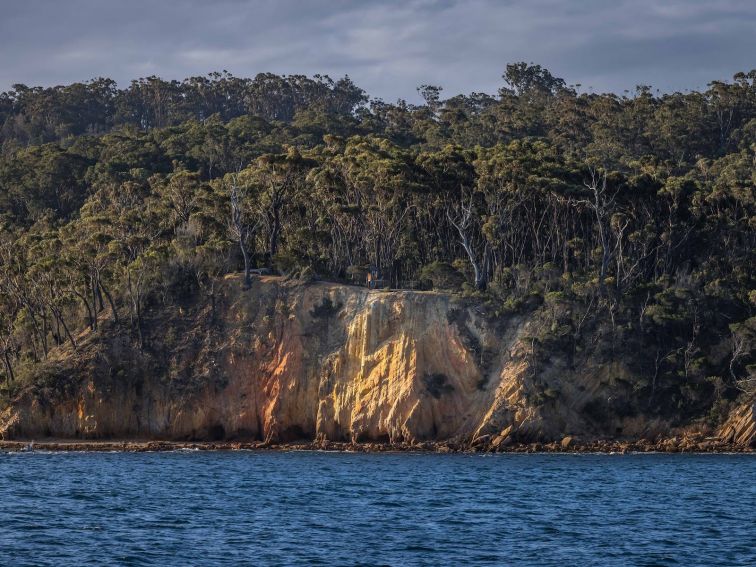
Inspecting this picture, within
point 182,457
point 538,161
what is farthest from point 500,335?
point 182,457

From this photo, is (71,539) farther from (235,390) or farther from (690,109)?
(690,109)

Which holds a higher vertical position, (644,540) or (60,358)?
(60,358)

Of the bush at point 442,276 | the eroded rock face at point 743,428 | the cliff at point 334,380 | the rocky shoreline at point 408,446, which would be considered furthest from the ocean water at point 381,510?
the bush at point 442,276

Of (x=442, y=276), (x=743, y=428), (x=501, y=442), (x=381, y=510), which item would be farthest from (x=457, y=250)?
(x=381, y=510)

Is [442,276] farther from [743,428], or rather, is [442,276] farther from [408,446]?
[743,428]

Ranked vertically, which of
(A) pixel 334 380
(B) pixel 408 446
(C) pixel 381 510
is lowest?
(B) pixel 408 446

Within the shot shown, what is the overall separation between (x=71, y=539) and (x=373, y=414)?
123 feet

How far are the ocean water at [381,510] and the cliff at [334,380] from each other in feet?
16.5

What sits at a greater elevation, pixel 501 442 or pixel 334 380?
pixel 334 380

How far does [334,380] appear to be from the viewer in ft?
259

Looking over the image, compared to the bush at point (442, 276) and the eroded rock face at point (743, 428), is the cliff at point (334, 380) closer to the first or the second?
the eroded rock face at point (743, 428)

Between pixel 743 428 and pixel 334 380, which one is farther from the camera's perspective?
pixel 334 380

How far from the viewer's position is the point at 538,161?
87125mm

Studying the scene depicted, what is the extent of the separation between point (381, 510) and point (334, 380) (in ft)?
101
